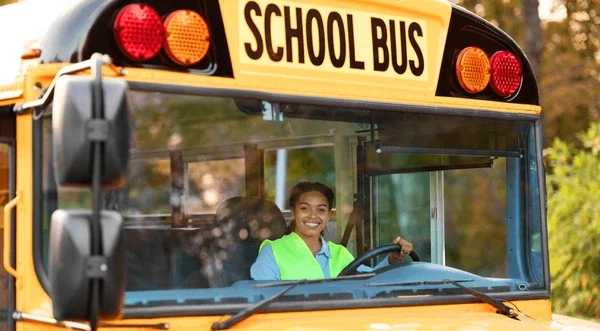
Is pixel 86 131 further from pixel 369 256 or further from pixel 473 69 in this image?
pixel 473 69

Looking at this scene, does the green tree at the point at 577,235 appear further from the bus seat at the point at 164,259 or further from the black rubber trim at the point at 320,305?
the bus seat at the point at 164,259

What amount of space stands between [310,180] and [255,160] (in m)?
0.35

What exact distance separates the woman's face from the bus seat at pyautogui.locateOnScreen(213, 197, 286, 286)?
0.32 ft

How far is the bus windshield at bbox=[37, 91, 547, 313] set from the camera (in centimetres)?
347

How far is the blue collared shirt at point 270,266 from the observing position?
3822 millimetres

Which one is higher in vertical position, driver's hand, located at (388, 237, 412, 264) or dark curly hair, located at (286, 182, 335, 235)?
dark curly hair, located at (286, 182, 335, 235)

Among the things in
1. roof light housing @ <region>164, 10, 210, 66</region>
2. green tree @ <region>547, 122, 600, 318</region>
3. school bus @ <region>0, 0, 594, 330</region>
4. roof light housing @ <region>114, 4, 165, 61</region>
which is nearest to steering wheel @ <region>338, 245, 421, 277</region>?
school bus @ <region>0, 0, 594, 330</region>

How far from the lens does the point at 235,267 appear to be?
378 centimetres

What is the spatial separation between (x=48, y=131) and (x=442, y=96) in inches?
60.4

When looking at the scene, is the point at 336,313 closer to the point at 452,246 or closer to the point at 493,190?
the point at 452,246

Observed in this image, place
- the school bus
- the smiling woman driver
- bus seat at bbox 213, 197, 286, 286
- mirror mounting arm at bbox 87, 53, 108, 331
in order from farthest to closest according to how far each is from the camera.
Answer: the smiling woman driver, bus seat at bbox 213, 197, 286, 286, the school bus, mirror mounting arm at bbox 87, 53, 108, 331

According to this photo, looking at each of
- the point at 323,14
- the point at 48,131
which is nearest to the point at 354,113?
the point at 323,14

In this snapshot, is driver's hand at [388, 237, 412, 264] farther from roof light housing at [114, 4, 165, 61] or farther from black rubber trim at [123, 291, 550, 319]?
roof light housing at [114, 4, 165, 61]

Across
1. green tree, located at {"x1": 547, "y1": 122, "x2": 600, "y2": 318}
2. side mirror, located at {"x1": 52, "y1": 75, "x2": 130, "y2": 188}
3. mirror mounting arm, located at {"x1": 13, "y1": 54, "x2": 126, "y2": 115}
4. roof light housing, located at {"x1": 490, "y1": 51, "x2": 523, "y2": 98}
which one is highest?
roof light housing, located at {"x1": 490, "y1": 51, "x2": 523, "y2": 98}
